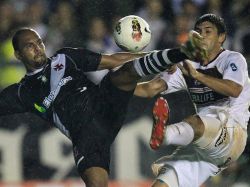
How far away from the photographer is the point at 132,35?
734 cm

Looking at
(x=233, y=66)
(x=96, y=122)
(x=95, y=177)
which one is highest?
(x=233, y=66)

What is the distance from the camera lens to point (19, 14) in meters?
10.0

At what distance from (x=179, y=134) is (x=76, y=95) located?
1.16 meters

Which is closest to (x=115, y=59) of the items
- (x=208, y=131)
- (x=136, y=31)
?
(x=136, y=31)

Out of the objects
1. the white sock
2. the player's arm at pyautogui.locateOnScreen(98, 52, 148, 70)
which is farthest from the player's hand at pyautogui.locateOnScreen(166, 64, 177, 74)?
the white sock

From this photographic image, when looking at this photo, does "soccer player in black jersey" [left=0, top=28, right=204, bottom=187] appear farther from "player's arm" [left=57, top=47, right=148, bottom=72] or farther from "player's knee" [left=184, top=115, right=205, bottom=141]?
"player's knee" [left=184, top=115, right=205, bottom=141]

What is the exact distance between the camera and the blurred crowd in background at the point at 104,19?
31.9 feet

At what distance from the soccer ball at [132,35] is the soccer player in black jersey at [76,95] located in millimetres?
102

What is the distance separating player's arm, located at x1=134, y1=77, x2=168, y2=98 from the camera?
24.4ft

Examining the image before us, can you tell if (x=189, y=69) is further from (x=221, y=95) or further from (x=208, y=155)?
(x=208, y=155)

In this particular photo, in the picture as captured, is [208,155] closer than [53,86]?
Yes

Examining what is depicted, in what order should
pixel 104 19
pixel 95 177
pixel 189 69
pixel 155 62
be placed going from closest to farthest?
pixel 189 69 < pixel 155 62 < pixel 95 177 < pixel 104 19

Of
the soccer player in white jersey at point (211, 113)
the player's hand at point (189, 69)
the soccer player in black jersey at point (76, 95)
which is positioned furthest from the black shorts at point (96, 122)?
the player's hand at point (189, 69)

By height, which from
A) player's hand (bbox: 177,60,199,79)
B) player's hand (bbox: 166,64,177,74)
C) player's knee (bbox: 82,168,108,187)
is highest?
player's hand (bbox: 177,60,199,79)
